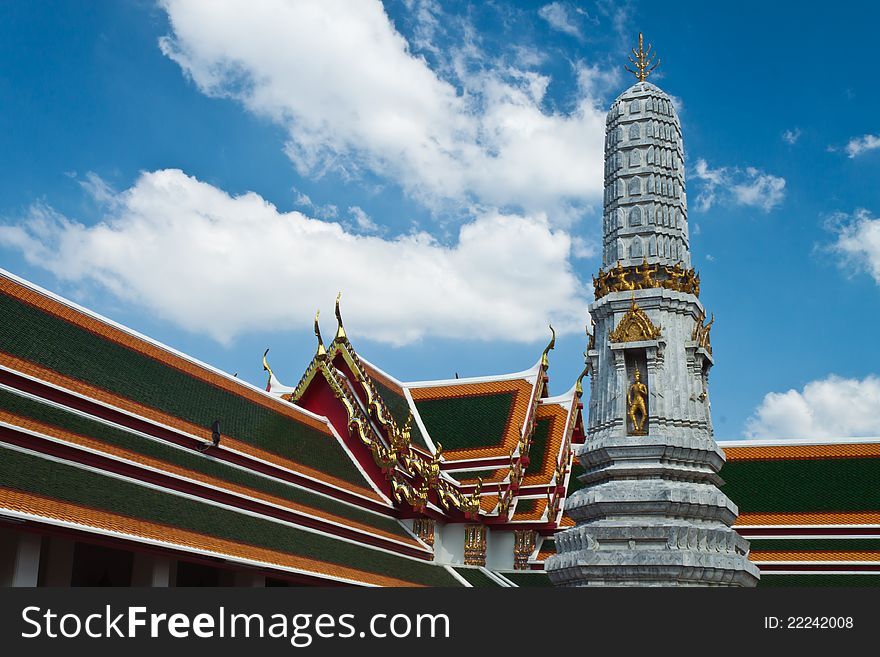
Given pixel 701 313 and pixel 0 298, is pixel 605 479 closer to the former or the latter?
pixel 701 313

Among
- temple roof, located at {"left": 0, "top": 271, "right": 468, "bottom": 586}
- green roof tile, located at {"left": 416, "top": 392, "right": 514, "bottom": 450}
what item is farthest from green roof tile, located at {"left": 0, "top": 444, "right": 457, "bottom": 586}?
green roof tile, located at {"left": 416, "top": 392, "right": 514, "bottom": 450}

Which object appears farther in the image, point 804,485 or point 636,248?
point 804,485

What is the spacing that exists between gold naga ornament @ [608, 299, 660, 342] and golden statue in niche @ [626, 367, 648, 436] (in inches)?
27.7

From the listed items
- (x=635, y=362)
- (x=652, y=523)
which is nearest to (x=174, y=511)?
(x=652, y=523)

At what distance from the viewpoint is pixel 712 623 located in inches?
415

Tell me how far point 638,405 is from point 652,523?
1.81 metres

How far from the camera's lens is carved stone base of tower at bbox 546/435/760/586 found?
14.4 m

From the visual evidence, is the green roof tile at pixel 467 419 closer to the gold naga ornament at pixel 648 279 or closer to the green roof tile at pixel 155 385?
the green roof tile at pixel 155 385

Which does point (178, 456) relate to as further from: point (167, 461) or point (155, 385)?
point (155, 385)

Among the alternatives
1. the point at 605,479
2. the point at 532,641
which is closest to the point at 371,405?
the point at 605,479

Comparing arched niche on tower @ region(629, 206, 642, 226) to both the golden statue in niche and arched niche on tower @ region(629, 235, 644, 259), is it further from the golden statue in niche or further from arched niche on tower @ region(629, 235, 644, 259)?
the golden statue in niche

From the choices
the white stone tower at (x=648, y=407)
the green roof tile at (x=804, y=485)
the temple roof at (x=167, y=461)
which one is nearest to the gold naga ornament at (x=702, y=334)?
the white stone tower at (x=648, y=407)

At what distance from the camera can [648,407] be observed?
15477 mm

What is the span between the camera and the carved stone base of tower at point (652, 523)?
14383 millimetres
